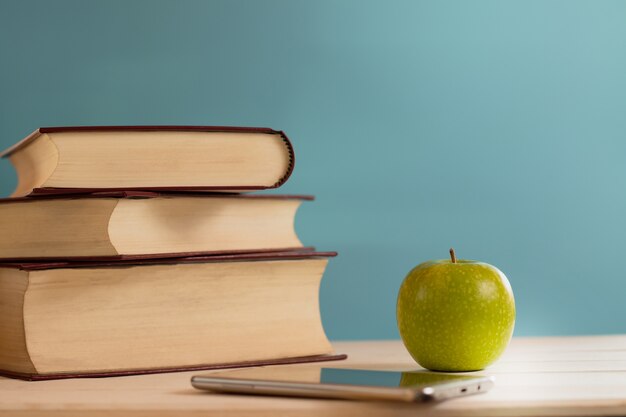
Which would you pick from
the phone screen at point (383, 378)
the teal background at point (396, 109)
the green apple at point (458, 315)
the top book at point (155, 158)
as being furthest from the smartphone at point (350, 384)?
the teal background at point (396, 109)

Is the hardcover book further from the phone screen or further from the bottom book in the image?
the phone screen

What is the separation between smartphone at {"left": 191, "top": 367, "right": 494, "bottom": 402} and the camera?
0.71 m

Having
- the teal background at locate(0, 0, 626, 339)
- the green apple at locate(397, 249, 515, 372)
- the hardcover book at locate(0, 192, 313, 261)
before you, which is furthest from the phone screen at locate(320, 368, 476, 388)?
the teal background at locate(0, 0, 626, 339)

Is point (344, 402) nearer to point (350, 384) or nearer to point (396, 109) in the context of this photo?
point (350, 384)

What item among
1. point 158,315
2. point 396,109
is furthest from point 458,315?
point 396,109

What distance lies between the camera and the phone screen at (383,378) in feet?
2.46

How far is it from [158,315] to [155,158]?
17 cm

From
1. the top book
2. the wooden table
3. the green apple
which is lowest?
the wooden table

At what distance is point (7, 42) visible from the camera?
4.22 ft

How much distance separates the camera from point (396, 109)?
1.30 m

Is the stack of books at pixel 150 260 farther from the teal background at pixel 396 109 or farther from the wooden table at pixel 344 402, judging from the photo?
the teal background at pixel 396 109

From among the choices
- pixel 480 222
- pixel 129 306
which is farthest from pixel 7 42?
pixel 480 222

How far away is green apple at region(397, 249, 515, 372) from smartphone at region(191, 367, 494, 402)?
0.11m

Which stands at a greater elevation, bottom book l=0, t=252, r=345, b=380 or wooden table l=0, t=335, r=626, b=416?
bottom book l=0, t=252, r=345, b=380
